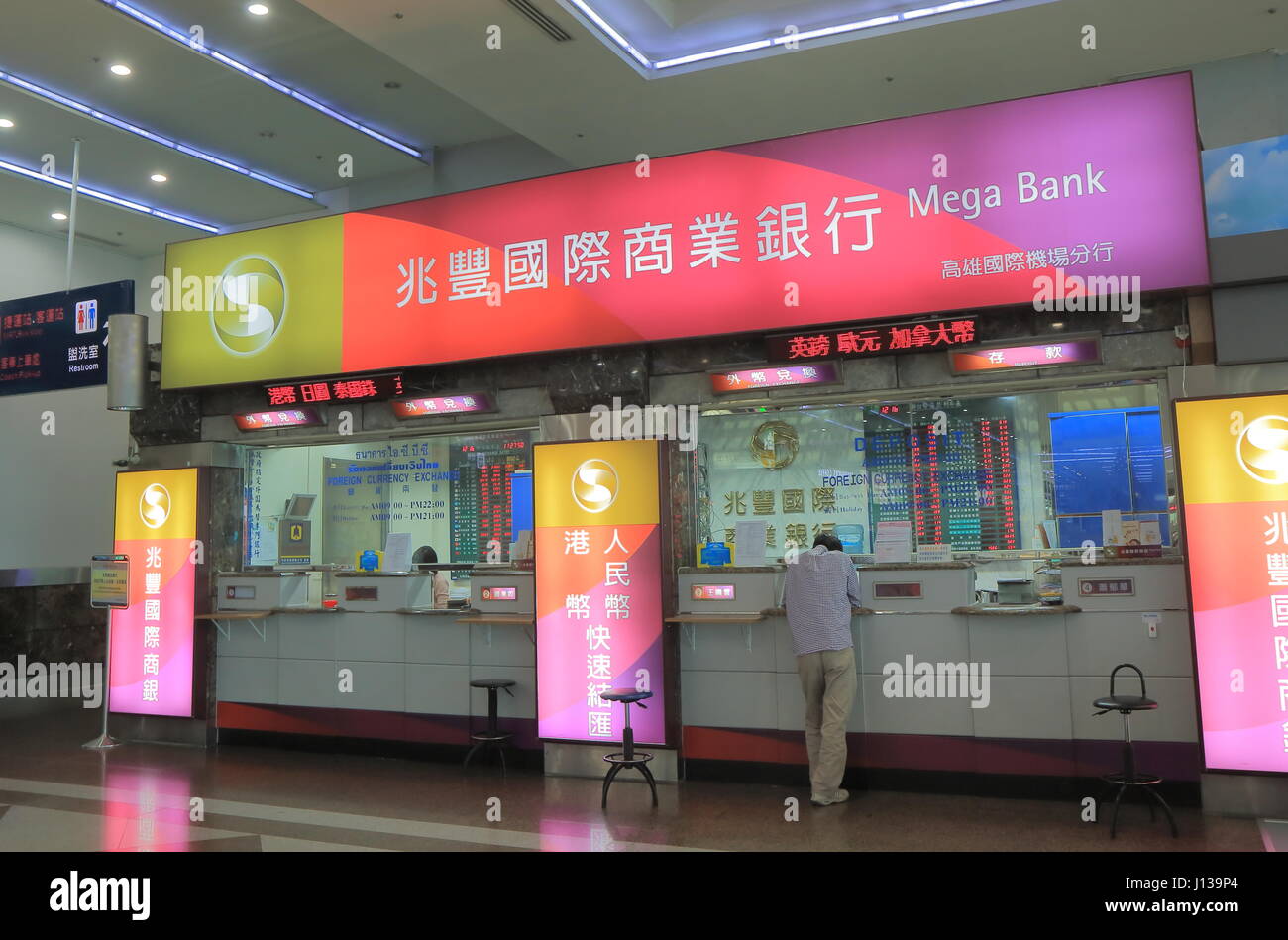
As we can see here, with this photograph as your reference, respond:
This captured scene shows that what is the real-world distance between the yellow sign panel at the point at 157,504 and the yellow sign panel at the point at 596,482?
3.42 m

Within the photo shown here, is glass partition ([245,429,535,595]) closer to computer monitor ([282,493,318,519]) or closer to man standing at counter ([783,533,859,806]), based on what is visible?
computer monitor ([282,493,318,519])

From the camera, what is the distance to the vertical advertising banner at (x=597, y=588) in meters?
6.45

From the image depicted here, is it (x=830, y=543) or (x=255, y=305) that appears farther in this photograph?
(x=255, y=305)

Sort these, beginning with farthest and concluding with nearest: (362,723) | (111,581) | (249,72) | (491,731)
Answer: (249,72) → (111,581) → (362,723) → (491,731)

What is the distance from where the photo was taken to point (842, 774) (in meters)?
5.75

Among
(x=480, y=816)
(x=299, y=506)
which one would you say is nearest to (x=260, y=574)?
(x=299, y=506)

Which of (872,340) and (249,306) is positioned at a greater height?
(249,306)

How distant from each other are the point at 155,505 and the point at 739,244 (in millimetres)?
5635

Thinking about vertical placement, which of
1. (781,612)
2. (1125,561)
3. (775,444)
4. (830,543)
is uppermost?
(775,444)

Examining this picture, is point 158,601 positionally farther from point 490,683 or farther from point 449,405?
point 490,683

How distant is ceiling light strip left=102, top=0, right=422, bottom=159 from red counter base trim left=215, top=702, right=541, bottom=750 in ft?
17.8

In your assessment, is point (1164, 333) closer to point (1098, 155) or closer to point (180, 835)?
point (1098, 155)

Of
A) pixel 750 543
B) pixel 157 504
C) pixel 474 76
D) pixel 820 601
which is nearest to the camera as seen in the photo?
pixel 820 601

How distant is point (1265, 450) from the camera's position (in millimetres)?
5250
